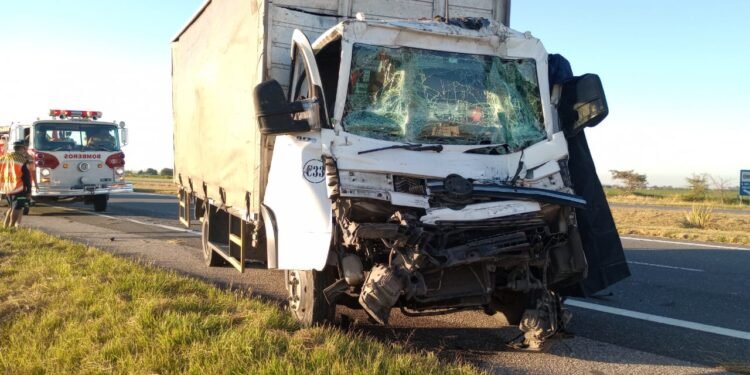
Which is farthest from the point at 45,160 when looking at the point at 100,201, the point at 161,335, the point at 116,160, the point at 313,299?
the point at 313,299

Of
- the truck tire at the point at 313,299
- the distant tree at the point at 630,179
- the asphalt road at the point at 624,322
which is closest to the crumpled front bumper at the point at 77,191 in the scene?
the asphalt road at the point at 624,322

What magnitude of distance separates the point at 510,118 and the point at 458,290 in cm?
149

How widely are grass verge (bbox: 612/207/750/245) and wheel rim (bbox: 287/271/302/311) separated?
1254 centimetres

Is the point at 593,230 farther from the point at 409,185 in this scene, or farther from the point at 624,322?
the point at 409,185

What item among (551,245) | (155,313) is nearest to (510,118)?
(551,245)

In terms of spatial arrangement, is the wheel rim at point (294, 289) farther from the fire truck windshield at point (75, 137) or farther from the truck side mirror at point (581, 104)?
→ the fire truck windshield at point (75, 137)

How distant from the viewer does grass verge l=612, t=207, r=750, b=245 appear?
1594 centimetres

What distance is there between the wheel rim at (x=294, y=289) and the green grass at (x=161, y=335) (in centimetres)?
18

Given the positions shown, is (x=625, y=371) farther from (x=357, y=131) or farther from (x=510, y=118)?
(x=357, y=131)

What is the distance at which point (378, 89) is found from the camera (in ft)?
17.2

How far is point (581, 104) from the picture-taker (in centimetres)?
550

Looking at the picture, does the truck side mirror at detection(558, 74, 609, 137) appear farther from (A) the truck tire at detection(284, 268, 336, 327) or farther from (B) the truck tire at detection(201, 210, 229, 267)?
(B) the truck tire at detection(201, 210, 229, 267)

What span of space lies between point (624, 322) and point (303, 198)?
362 centimetres

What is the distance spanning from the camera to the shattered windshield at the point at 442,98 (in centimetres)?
516
